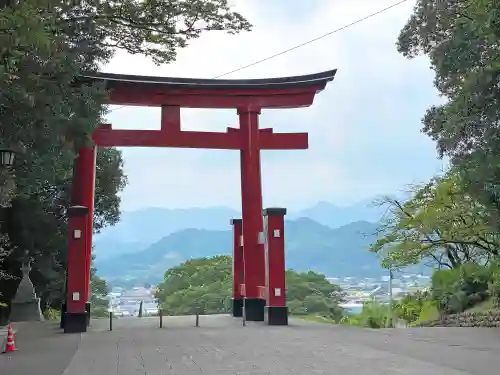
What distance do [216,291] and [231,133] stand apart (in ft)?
41.6

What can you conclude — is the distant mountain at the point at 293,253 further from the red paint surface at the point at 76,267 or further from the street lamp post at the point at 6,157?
the street lamp post at the point at 6,157

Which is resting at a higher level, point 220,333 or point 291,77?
point 291,77

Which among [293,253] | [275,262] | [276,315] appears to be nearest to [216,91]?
[275,262]

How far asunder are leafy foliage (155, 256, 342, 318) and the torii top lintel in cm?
1060

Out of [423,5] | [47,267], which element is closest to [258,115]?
[423,5]

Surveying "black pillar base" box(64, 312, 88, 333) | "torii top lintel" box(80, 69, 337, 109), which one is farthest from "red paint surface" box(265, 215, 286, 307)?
"black pillar base" box(64, 312, 88, 333)

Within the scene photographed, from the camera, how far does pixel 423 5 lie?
12055 millimetres

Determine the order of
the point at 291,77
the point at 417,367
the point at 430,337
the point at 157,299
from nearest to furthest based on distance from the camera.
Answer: the point at 417,367
the point at 430,337
the point at 291,77
the point at 157,299

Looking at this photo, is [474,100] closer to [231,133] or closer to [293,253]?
[231,133]

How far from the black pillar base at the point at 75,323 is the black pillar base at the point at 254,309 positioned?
387 cm

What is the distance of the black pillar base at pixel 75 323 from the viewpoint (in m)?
12.7

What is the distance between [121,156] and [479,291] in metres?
12.0

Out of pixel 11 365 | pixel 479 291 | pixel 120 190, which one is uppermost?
pixel 120 190

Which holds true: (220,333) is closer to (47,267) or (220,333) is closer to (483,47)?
(483,47)
